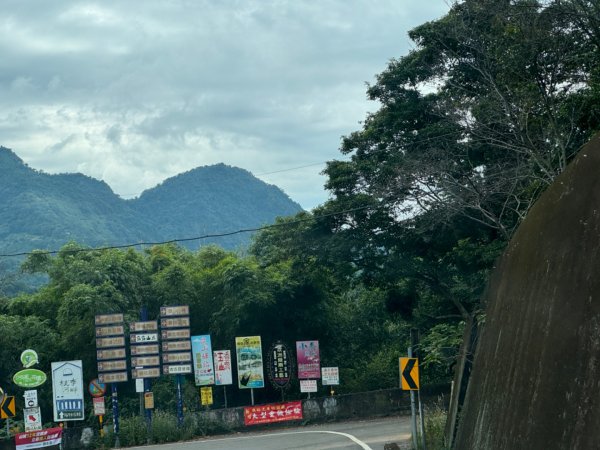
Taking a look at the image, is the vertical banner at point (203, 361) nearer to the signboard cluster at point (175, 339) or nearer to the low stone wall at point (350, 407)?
the signboard cluster at point (175, 339)

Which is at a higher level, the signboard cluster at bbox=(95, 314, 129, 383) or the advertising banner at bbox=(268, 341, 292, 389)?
the signboard cluster at bbox=(95, 314, 129, 383)

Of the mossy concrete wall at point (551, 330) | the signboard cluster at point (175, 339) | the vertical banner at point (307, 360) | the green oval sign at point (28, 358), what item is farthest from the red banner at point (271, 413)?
the mossy concrete wall at point (551, 330)

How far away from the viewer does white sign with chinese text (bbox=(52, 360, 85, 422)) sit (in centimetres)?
3050

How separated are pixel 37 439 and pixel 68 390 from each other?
10.9 feet

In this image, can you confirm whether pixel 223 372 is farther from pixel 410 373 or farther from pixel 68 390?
pixel 410 373

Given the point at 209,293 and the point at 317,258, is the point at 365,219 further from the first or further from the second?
the point at 209,293

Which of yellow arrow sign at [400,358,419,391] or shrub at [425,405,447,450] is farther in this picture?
yellow arrow sign at [400,358,419,391]

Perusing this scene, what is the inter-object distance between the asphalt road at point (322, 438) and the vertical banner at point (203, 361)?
3053 millimetres

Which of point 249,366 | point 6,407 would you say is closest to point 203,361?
point 249,366

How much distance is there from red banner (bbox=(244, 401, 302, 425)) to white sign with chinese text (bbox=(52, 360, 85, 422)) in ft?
21.6

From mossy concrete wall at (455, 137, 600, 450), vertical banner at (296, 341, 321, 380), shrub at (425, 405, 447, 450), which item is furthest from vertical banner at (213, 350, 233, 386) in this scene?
mossy concrete wall at (455, 137, 600, 450)

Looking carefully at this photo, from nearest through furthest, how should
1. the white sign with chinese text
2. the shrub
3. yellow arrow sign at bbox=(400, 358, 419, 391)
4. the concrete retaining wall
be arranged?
the shrub
yellow arrow sign at bbox=(400, 358, 419, 391)
the white sign with chinese text
the concrete retaining wall

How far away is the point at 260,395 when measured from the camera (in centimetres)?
3791

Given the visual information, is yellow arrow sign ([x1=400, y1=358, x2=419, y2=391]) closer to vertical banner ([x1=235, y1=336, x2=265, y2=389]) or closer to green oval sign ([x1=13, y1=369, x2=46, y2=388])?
vertical banner ([x1=235, y1=336, x2=265, y2=389])
